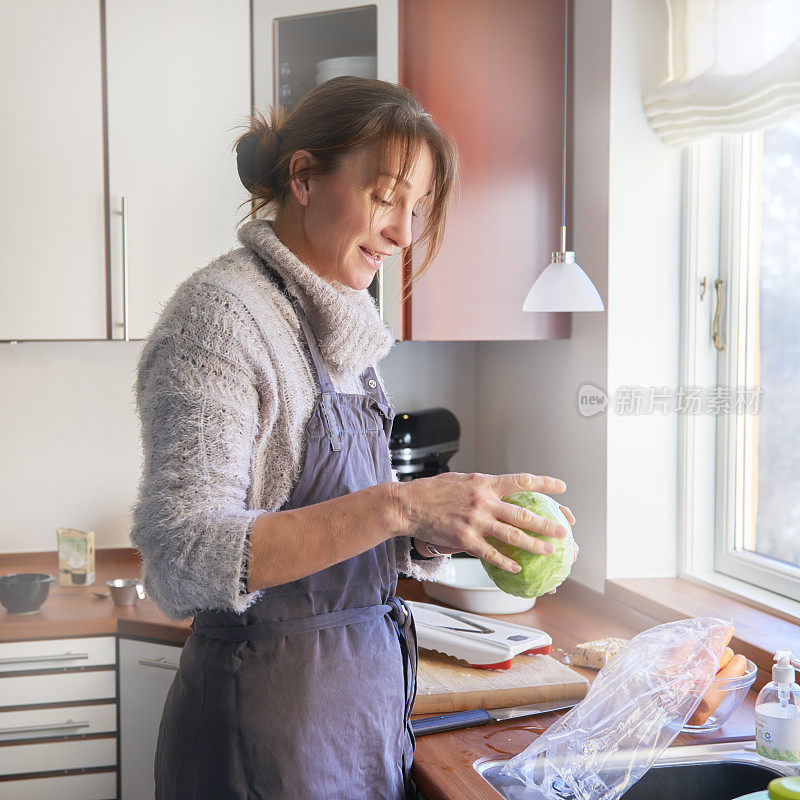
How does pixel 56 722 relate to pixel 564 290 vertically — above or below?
below

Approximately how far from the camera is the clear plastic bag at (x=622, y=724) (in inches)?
47.7

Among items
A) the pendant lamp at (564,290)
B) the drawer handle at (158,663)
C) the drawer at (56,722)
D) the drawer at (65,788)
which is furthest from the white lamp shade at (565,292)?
the drawer at (65,788)

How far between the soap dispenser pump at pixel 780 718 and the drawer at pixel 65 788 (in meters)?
1.50

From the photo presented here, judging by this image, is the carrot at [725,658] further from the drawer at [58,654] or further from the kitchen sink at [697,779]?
the drawer at [58,654]

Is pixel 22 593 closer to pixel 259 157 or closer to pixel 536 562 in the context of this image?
pixel 259 157

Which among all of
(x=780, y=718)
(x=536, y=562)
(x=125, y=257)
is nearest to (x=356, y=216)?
(x=536, y=562)

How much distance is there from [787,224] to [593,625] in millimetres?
944

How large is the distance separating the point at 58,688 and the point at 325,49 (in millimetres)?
1633

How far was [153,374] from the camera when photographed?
97 cm

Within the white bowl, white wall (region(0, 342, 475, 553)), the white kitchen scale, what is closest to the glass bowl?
the white kitchen scale

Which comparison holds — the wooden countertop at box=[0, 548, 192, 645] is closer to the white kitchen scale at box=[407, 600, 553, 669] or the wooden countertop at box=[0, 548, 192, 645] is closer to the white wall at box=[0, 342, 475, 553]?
the white wall at box=[0, 342, 475, 553]

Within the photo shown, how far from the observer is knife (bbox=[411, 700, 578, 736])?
1.39m

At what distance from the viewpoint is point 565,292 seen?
1.83 metres

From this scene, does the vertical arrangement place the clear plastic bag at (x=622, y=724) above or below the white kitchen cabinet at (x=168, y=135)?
below
